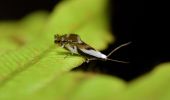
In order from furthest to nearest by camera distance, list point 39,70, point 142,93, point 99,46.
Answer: point 99,46 → point 39,70 → point 142,93

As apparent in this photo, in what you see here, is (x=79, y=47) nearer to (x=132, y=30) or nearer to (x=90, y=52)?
(x=90, y=52)

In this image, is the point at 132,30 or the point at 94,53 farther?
the point at 132,30

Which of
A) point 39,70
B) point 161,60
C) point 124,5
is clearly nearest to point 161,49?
point 161,60

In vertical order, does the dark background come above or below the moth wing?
above

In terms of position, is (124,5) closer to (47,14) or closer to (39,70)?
(47,14)

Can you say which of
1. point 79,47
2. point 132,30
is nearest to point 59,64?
point 79,47
